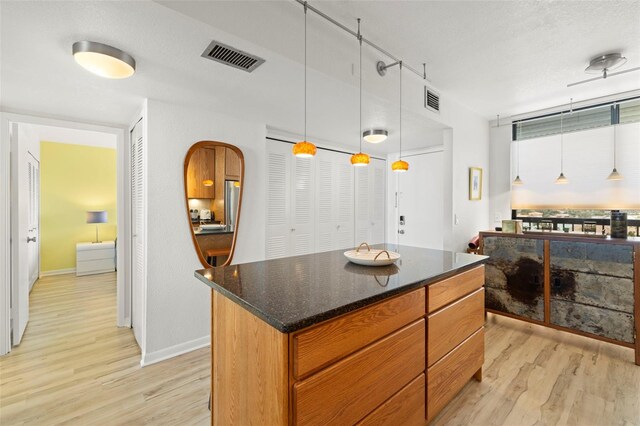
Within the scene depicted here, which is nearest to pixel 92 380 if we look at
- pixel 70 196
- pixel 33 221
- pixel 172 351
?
pixel 172 351

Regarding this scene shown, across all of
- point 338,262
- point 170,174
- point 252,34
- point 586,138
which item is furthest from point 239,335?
point 586,138

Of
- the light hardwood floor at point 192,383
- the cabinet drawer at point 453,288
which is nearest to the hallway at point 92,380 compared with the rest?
the light hardwood floor at point 192,383

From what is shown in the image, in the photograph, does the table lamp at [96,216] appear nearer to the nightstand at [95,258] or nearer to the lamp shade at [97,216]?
the lamp shade at [97,216]

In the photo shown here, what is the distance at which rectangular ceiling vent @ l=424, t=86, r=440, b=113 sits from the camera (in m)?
3.06

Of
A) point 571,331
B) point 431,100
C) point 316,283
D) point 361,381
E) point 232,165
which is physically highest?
point 431,100

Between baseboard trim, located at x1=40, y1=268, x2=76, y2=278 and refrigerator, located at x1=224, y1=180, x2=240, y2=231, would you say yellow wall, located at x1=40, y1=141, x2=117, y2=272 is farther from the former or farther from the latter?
refrigerator, located at x1=224, y1=180, x2=240, y2=231

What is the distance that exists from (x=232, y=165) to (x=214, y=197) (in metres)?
0.40

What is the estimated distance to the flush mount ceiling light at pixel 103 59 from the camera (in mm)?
1648

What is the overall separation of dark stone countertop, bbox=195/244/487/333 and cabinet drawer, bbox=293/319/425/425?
9.6 inches

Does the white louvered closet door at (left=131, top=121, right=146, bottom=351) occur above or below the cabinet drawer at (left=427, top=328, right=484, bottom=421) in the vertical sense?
above

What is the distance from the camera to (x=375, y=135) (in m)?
3.45

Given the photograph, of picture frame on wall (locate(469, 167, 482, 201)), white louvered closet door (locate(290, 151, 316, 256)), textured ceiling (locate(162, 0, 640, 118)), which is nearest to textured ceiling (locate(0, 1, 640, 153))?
textured ceiling (locate(162, 0, 640, 118))

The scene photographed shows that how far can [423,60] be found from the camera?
2580mm

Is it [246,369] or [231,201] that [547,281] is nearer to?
[246,369]
